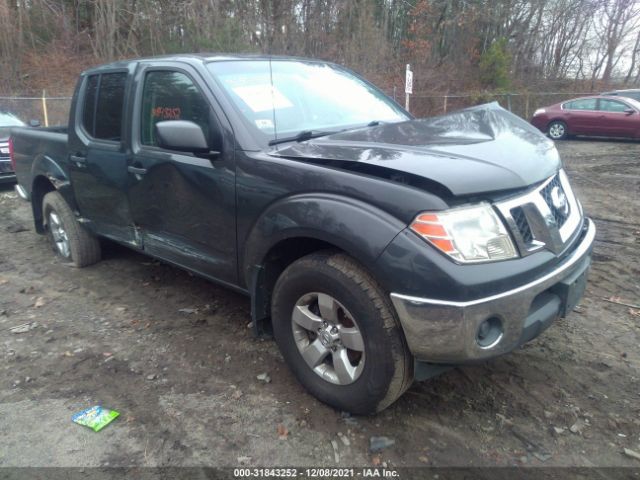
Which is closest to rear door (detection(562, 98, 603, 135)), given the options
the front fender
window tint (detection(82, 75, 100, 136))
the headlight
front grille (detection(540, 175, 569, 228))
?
front grille (detection(540, 175, 569, 228))

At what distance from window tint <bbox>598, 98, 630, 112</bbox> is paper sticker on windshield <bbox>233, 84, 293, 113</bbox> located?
46.5 feet

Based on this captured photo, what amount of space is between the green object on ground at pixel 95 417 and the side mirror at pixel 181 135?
152 cm

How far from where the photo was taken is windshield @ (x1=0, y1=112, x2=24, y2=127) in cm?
960

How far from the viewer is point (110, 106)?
13.2 ft

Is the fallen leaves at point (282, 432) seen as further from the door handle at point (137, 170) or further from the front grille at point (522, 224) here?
the door handle at point (137, 170)

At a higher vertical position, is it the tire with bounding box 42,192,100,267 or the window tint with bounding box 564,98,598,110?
the window tint with bounding box 564,98,598,110

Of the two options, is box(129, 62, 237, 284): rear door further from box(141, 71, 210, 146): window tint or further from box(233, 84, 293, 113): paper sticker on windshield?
box(233, 84, 293, 113): paper sticker on windshield

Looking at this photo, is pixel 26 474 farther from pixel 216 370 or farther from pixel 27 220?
pixel 27 220

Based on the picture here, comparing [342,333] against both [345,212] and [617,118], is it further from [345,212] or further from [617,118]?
[617,118]

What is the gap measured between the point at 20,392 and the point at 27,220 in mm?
4753

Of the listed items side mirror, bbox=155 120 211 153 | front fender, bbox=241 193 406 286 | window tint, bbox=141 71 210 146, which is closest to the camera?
front fender, bbox=241 193 406 286

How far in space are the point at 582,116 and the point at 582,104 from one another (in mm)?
453

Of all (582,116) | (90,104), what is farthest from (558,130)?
(90,104)

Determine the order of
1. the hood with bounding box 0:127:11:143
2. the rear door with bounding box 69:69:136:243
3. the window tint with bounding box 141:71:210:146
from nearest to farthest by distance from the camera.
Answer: the window tint with bounding box 141:71:210:146, the rear door with bounding box 69:69:136:243, the hood with bounding box 0:127:11:143
